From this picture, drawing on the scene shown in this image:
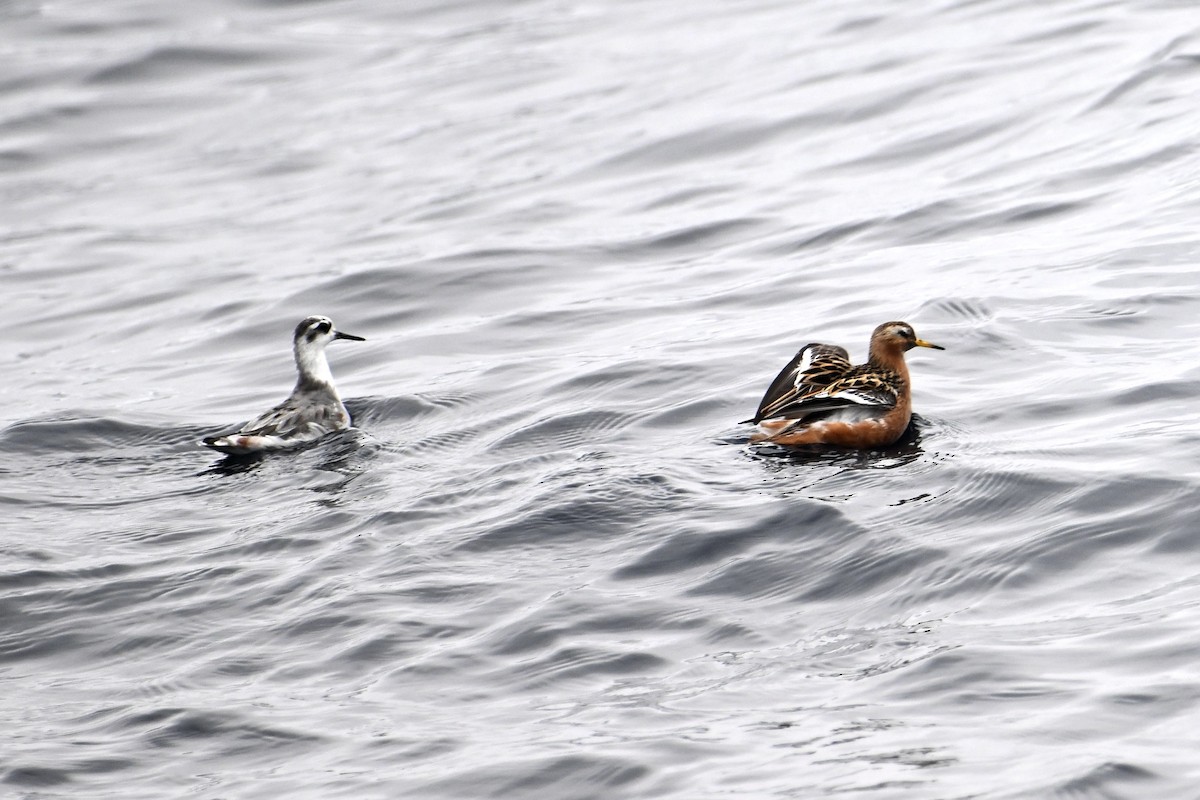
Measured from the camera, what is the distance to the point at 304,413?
512 inches

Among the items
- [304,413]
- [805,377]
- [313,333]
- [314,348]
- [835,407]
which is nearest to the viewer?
[835,407]

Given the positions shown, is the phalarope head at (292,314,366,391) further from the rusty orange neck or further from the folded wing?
the rusty orange neck

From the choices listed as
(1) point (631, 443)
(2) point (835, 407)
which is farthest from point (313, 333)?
(2) point (835, 407)

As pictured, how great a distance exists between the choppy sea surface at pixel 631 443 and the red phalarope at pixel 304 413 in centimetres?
18

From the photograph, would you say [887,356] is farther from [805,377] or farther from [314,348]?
[314,348]

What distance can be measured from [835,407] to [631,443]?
1.38m

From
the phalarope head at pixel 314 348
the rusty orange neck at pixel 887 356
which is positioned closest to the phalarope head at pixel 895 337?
the rusty orange neck at pixel 887 356

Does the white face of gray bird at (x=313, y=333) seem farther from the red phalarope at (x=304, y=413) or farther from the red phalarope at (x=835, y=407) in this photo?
the red phalarope at (x=835, y=407)

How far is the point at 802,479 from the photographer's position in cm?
1051

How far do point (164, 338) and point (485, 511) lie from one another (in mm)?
7934

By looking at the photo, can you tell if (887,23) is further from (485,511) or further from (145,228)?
(485,511)

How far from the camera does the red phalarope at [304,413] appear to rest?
12.5m

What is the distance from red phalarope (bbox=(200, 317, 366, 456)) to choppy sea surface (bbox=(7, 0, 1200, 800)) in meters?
0.18

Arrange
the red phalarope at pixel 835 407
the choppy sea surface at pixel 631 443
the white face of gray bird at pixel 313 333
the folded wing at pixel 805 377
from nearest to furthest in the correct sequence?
the choppy sea surface at pixel 631 443 → the red phalarope at pixel 835 407 → the folded wing at pixel 805 377 → the white face of gray bird at pixel 313 333
